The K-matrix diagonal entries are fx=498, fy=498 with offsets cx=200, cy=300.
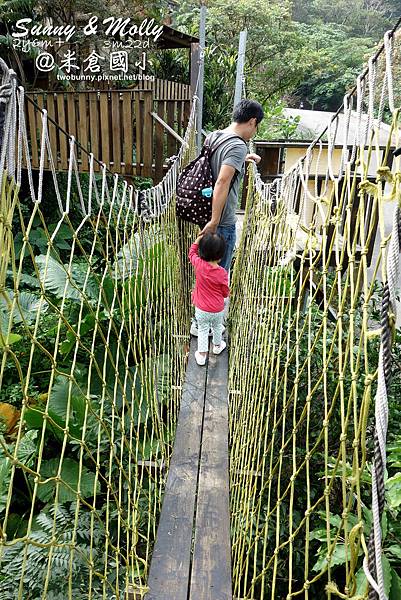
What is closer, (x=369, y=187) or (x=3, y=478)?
(x=369, y=187)

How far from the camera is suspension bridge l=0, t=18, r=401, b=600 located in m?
0.77

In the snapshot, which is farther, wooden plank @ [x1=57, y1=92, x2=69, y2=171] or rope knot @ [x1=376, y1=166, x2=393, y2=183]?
wooden plank @ [x1=57, y1=92, x2=69, y2=171]

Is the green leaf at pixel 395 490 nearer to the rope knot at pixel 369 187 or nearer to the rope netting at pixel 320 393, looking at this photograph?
the rope netting at pixel 320 393

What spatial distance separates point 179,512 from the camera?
1.41 metres

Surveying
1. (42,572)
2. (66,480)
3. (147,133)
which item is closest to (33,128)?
(147,133)

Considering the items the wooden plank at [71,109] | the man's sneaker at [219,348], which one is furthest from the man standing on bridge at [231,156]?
the wooden plank at [71,109]

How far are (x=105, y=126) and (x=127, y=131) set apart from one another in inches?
8.0

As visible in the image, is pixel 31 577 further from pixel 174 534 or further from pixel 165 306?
pixel 165 306

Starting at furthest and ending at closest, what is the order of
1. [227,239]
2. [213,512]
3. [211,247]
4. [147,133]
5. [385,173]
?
[147,133] → [227,239] → [211,247] → [213,512] → [385,173]

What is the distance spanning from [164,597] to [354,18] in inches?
928

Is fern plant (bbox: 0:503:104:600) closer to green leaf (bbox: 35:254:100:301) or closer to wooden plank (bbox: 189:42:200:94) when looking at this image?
green leaf (bbox: 35:254:100:301)

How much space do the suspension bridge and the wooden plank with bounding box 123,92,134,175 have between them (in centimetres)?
183

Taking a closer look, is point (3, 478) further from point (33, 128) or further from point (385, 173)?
point (33, 128)

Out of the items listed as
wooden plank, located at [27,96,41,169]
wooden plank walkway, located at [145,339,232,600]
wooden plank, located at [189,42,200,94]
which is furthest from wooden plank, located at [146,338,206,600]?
wooden plank, located at [189,42,200,94]
